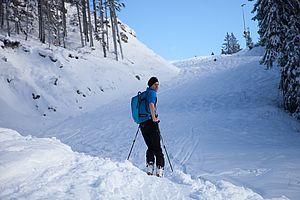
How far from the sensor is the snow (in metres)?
4.10

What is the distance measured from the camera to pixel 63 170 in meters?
4.32

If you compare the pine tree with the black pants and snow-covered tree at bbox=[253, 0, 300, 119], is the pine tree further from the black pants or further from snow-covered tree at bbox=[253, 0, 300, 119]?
the black pants

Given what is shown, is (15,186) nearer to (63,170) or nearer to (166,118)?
(63,170)

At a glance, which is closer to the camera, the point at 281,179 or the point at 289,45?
the point at 281,179

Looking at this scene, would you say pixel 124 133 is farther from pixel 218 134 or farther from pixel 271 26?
pixel 271 26

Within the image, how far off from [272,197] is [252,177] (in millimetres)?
1398

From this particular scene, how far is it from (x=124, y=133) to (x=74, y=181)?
7741 mm

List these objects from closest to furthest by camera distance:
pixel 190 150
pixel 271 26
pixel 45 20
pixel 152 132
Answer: pixel 152 132
pixel 190 150
pixel 271 26
pixel 45 20

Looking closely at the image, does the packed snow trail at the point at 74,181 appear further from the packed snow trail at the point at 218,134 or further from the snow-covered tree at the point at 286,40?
the snow-covered tree at the point at 286,40

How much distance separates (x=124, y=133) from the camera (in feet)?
38.2

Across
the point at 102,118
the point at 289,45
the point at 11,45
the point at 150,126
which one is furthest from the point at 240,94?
the point at 11,45

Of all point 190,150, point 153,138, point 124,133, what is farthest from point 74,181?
point 124,133

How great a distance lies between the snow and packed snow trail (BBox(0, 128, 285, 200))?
0.02 m

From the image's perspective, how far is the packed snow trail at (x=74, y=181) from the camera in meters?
3.54
